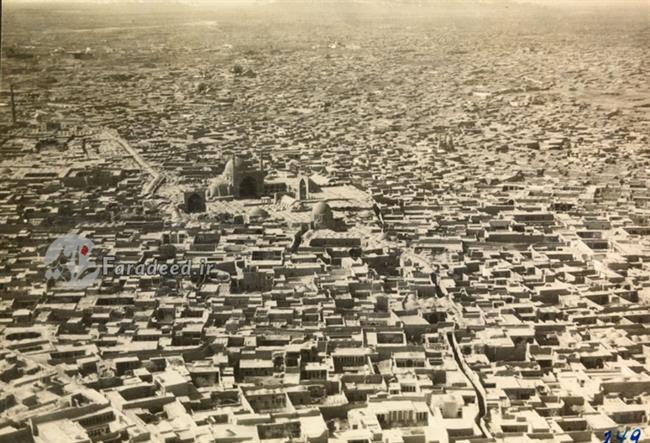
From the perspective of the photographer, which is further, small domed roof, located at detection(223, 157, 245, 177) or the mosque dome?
small domed roof, located at detection(223, 157, 245, 177)

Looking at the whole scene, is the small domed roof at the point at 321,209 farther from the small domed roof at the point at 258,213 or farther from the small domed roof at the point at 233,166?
the small domed roof at the point at 233,166

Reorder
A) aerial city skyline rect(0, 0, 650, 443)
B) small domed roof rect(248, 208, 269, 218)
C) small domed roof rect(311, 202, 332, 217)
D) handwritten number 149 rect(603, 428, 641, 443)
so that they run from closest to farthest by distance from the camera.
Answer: handwritten number 149 rect(603, 428, 641, 443), aerial city skyline rect(0, 0, 650, 443), small domed roof rect(311, 202, 332, 217), small domed roof rect(248, 208, 269, 218)

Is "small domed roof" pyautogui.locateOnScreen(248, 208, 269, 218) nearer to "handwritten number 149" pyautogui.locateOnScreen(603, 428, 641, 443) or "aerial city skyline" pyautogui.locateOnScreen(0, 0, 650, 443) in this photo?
"aerial city skyline" pyautogui.locateOnScreen(0, 0, 650, 443)

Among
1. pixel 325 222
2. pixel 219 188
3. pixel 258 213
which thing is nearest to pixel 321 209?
pixel 325 222

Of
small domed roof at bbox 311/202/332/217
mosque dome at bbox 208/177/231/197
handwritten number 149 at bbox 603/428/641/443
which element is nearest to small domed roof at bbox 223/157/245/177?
mosque dome at bbox 208/177/231/197

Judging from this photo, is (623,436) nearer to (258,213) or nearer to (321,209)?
(321,209)
